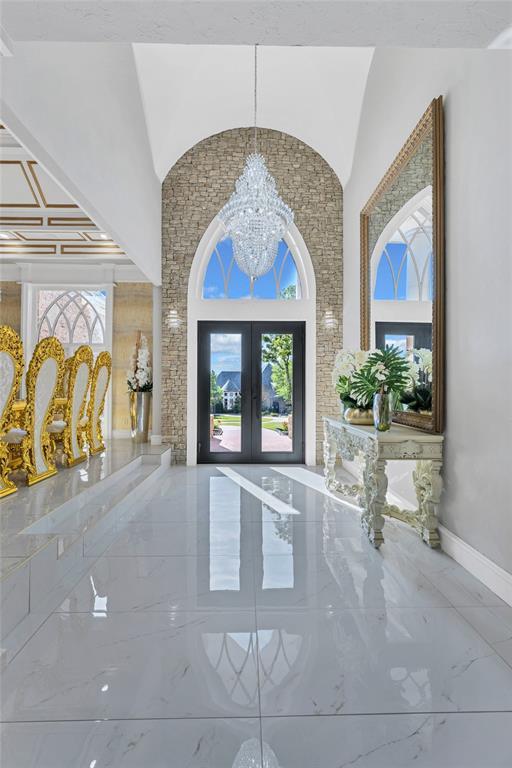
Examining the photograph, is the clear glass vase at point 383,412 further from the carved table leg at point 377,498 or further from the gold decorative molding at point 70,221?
the gold decorative molding at point 70,221

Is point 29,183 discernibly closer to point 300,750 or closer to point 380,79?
point 380,79

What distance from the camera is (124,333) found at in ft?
23.8

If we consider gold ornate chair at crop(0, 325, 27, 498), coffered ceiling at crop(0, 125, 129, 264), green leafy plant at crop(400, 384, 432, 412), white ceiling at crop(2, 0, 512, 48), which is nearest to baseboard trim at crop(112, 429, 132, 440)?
coffered ceiling at crop(0, 125, 129, 264)

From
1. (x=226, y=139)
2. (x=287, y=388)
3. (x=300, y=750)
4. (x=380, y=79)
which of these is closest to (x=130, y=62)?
(x=226, y=139)

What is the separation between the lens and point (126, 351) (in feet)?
23.8

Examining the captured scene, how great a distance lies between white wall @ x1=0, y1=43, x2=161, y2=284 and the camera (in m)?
2.81

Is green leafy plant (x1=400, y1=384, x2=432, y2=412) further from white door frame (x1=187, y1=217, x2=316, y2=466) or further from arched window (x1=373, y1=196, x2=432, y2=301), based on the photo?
white door frame (x1=187, y1=217, x2=316, y2=466)

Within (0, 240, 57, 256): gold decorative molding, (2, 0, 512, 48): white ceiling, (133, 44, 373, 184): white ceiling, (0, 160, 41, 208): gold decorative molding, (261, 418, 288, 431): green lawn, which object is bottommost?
(261, 418, 288, 431): green lawn

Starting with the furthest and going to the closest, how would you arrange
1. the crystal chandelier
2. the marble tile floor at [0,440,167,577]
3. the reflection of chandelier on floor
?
the crystal chandelier, the marble tile floor at [0,440,167,577], the reflection of chandelier on floor

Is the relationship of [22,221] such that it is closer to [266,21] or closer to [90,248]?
[90,248]

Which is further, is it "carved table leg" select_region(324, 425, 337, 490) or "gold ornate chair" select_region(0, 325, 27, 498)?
"carved table leg" select_region(324, 425, 337, 490)

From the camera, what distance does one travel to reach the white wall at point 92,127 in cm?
281

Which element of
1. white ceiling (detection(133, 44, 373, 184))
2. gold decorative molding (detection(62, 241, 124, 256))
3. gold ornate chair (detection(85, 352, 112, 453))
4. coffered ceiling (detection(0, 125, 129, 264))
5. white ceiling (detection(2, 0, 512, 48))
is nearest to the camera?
white ceiling (detection(2, 0, 512, 48))

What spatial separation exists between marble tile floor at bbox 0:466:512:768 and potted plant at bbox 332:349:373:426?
50.0 inches
